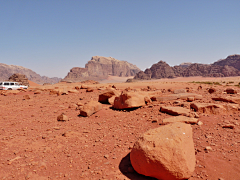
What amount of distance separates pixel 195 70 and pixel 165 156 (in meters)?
99.8

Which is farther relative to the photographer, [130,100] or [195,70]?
[195,70]

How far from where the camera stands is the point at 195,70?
91000 mm

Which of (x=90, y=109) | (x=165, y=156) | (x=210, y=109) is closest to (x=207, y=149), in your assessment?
(x=165, y=156)

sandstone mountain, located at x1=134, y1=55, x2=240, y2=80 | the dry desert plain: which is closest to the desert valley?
the dry desert plain

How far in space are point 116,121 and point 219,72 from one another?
9637 centimetres

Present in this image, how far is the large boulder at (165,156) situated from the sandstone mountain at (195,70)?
91.2 meters

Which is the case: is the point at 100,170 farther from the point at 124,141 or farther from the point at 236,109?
the point at 236,109

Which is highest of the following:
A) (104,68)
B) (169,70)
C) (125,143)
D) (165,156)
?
(104,68)

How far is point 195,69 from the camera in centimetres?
9138

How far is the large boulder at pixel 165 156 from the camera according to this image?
2.63 m

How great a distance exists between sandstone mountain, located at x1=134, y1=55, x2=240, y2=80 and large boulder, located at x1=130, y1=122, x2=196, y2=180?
9123 centimetres

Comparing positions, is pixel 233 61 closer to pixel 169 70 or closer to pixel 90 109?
pixel 169 70

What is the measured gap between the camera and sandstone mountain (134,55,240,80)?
269 feet

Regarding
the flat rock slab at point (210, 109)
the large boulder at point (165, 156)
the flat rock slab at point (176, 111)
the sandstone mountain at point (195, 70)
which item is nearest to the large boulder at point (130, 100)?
the flat rock slab at point (176, 111)
